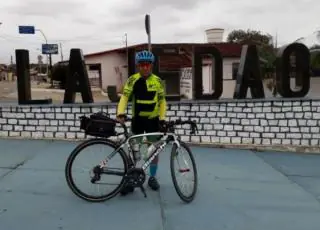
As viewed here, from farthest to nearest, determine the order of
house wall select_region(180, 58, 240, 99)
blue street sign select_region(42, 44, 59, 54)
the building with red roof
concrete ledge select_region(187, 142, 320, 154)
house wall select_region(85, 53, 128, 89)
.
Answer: blue street sign select_region(42, 44, 59, 54), house wall select_region(85, 53, 128, 89), the building with red roof, house wall select_region(180, 58, 240, 99), concrete ledge select_region(187, 142, 320, 154)

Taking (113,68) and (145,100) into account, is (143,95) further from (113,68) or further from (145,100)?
(113,68)

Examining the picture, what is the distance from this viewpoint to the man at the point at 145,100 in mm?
5035

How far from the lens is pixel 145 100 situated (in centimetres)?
512

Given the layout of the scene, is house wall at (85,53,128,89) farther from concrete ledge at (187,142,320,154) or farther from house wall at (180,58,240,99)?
concrete ledge at (187,142,320,154)

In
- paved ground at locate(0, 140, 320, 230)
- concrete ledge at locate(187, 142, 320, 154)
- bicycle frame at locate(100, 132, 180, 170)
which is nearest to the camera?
paved ground at locate(0, 140, 320, 230)

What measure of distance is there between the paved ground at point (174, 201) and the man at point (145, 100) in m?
0.56

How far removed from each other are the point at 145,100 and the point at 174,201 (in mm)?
1244

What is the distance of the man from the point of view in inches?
198

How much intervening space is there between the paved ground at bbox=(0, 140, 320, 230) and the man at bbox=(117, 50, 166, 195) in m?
0.56

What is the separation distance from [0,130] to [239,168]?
16.2 feet

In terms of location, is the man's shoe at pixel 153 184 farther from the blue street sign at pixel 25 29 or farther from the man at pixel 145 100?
the blue street sign at pixel 25 29

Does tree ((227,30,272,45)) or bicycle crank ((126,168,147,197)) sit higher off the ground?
tree ((227,30,272,45))

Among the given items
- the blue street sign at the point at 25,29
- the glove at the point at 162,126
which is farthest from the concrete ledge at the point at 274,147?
the blue street sign at the point at 25,29

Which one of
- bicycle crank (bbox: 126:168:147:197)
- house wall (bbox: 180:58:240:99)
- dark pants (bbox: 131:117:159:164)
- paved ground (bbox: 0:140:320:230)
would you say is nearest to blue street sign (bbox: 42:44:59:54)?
house wall (bbox: 180:58:240:99)
